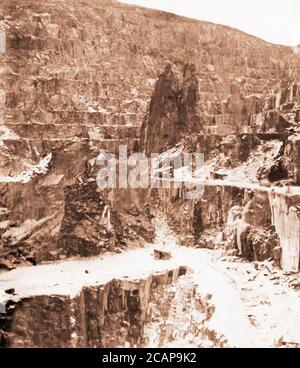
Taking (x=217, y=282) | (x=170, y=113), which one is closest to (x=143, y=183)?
(x=170, y=113)

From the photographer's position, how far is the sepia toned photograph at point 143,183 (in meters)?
25.0

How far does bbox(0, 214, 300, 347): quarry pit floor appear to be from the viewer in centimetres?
2070

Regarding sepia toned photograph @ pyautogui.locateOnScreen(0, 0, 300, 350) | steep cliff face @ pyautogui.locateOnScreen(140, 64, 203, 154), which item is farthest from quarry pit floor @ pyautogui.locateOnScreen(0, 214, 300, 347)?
steep cliff face @ pyautogui.locateOnScreen(140, 64, 203, 154)

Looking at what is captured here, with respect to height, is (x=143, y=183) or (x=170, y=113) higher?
(x=170, y=113)

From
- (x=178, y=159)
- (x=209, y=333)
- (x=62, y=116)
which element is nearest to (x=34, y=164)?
(x=62, y=116)

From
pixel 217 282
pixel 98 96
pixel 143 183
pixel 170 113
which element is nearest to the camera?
pixel 217 282

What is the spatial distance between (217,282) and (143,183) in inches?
448

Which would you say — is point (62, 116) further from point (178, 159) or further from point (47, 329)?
point (47, 329)

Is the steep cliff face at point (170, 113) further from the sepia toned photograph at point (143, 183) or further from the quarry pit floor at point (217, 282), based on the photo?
the quarry pit floor at point (217, 282)

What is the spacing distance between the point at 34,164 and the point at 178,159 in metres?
10.0

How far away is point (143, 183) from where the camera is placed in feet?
113

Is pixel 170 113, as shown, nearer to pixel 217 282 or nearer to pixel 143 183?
pixel 143 183

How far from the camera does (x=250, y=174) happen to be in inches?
1262

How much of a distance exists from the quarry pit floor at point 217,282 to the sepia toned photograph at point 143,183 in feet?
0.32
